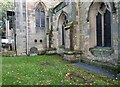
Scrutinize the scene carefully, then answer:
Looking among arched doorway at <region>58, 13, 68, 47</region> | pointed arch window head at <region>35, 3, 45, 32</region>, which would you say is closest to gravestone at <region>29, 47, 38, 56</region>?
pointed arch window head at <region>35, 3, 45, 32</region>

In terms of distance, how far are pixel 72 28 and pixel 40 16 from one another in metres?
8.96

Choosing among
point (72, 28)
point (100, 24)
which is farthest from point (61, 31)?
point (100, 24)

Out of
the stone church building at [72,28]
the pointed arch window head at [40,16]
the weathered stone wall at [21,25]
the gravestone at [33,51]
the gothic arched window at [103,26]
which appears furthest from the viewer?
the pointed arch window head at [40,16]

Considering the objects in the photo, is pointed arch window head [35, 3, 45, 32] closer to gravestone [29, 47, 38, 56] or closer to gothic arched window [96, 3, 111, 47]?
gravestone [29, 47, 38, 56]

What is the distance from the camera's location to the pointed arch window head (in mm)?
19203

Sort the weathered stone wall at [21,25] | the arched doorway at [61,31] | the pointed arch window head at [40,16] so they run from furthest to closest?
the pointed arch window head at [40,16] < the weathered stone wall at [21,25] < the arched doorway at [61,31]

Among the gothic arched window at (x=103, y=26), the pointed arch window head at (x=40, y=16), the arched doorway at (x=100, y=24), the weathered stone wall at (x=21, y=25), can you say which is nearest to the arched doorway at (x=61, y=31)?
the pointed arch window head at (x=40, y=16)

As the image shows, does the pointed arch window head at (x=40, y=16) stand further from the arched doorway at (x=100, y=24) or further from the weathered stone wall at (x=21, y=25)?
the arched doorway at (x=100, y=24)

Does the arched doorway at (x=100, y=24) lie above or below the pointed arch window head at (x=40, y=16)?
below

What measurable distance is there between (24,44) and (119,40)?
13139mm

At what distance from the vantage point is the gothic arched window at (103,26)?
9.19 metres

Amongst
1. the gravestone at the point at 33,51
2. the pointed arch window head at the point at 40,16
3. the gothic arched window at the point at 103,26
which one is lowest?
the gravestone at the point at 33,51

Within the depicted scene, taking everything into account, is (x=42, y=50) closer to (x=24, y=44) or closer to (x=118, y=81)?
(x=24, y=44)

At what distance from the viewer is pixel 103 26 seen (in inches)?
378
